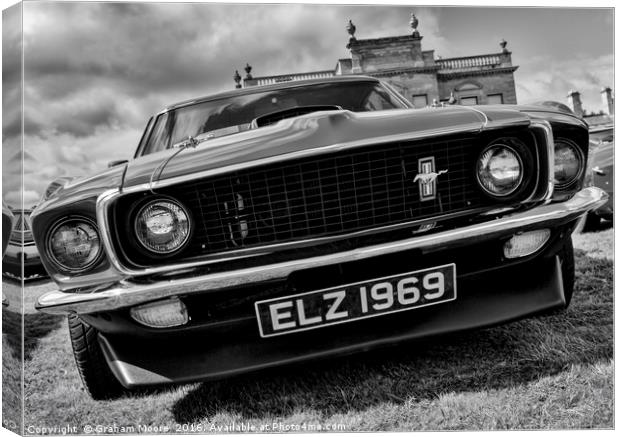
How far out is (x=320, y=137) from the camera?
4.95 ft

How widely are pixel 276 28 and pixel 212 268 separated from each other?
129cm

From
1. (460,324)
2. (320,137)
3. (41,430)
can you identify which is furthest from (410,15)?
(41,430)

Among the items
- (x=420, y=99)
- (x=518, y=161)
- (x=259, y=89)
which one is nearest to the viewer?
(x=518, y=161)

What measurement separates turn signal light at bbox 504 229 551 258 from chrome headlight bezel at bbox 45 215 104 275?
4.34 ft

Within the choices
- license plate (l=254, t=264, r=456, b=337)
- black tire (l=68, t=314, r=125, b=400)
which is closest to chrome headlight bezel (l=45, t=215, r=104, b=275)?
black tire (l=68, t=314, r=125, b=400)

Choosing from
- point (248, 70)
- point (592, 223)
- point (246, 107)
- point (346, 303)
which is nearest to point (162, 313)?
point (346, 303)

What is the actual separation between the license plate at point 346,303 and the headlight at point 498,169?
1.10 ft

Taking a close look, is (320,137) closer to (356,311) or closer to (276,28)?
(356,311)

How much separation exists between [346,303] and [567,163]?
0.93 meters

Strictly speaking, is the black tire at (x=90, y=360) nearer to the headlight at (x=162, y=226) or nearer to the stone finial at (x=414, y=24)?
the headlight at (x=162, y=226)

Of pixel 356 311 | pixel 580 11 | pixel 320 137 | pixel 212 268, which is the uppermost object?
pixel 580 11

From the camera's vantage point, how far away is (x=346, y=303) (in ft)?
5.03

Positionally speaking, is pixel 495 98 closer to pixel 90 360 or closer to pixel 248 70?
pixel 248 70

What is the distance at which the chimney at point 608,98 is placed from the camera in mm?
2234
